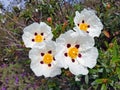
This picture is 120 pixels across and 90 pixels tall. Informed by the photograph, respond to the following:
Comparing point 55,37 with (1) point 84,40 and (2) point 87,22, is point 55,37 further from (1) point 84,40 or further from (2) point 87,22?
(1) point 84,40

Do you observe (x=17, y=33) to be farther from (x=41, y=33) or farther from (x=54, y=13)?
(x=41, y=33)

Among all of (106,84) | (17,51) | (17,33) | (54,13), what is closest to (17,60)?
(17,51)

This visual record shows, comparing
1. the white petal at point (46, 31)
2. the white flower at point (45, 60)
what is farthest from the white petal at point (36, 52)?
the white petal at point (46, 31)

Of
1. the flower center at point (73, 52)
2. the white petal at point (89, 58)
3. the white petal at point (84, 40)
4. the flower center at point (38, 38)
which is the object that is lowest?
the white petal at point (89, 58)

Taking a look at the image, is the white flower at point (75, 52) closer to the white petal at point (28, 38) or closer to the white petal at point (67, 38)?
the white petal at point (67, 38)

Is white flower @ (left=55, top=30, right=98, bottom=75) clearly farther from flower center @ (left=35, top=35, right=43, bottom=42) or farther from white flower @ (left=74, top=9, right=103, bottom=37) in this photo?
flower center @ (left=35, top=35, right=43, bottom=42)

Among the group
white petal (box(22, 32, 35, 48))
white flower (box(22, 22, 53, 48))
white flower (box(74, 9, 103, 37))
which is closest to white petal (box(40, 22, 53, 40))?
white flower (box(22, 22, 53, 48))

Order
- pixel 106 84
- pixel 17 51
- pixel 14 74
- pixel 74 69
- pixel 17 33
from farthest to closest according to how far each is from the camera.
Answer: pixel 17 33, pixel 17 51, pixel 14 74, pixel 106 84, pixel 74 69
